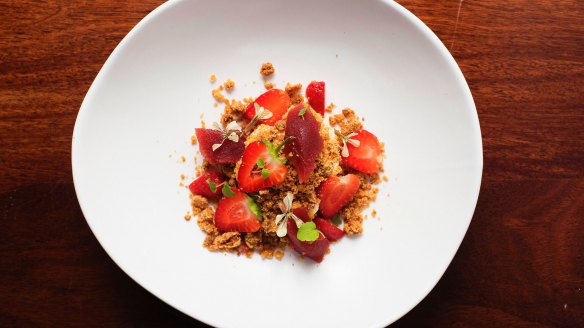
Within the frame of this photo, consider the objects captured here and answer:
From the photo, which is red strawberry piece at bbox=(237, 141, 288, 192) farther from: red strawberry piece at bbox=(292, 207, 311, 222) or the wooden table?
the wooden table

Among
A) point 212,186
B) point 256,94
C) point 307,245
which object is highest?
point 256,94

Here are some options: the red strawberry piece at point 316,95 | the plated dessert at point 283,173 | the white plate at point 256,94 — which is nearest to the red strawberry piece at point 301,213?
the plated dessert at point 283,173

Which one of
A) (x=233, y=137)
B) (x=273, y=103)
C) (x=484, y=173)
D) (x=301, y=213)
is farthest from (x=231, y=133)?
(x=484, y=173)

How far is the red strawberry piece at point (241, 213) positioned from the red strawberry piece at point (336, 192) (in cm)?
15

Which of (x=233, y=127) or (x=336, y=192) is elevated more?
(x=233, y=127)

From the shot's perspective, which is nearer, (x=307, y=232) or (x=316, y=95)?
(x=307, y=232)

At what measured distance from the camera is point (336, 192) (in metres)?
1.02

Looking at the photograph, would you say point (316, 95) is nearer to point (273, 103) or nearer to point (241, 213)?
point (273, 103)

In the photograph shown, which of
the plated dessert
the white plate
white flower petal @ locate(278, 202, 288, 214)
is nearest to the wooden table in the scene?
the white plate

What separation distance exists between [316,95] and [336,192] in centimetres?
23

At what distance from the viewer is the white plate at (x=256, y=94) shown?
0.98m

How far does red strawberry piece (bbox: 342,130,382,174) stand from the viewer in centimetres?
104

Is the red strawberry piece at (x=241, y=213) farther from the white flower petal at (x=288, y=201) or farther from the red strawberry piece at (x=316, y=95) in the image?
the red strawberry piece at (x=316, y=95)

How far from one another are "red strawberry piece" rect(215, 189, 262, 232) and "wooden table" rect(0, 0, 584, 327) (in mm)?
280
